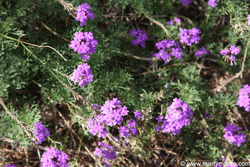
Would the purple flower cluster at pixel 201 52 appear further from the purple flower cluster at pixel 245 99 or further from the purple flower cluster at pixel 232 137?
the purple flower cluster at pixel 232 137

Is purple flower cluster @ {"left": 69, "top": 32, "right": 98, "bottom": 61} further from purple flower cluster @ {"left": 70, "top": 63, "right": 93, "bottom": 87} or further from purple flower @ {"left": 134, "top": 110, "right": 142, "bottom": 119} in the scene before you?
purple flower @ {"left": 134, "top": 110, "right": 142, "bottom": 119}

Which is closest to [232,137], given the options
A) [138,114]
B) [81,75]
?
[138,114]

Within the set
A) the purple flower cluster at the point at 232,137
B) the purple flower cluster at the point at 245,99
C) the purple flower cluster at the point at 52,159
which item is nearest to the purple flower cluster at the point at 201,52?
the purple flower cluster at the point at 245,99

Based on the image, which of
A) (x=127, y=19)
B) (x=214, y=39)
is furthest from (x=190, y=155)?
(x=127, y=19)

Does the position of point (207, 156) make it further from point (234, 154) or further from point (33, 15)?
point (33, 15)

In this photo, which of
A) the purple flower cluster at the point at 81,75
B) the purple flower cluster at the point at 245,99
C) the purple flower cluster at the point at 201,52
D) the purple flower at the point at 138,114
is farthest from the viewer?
the purple flower cluster at the point at 201,52

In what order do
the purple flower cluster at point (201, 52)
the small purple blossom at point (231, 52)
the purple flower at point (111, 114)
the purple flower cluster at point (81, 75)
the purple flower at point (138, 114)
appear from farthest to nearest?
the purple flower cluster at point (201, 52)
the small purple blossom at point (231, 52)
the purple flower at point (138, 114)
the purple flower at point (111, 114)
the purple flower cluster at point (81, 75)

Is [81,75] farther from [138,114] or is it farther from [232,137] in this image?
[232,137]

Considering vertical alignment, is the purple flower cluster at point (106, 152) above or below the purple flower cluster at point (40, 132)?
above

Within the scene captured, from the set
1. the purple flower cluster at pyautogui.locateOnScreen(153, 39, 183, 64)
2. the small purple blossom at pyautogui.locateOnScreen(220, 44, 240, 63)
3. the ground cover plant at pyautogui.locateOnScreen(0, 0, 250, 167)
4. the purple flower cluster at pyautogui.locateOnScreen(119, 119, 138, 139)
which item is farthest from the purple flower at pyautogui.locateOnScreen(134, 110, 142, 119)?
the small purple blossom at pyautogui.locateOnScreen(220, 44, 240, 63)
